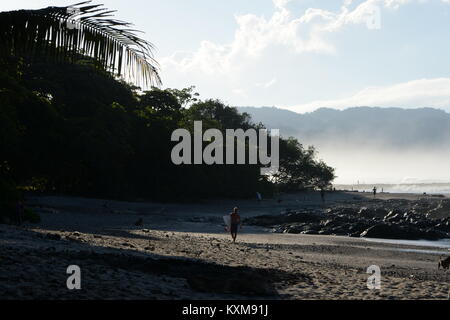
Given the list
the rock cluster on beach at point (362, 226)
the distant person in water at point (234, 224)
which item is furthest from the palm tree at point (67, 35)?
the rock cluster on beach at point (362, 226)

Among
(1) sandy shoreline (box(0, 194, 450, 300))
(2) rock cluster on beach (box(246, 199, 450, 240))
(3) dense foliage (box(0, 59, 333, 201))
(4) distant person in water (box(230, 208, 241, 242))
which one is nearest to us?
(1) sandy shoreline (box(0, 194, 450, 300))

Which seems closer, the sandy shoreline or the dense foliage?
the sandy shoreline

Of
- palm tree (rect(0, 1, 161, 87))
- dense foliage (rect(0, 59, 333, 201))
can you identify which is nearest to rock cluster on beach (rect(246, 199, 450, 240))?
dense foliage (rect(0, 59, 333, 201))

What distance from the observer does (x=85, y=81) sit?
49344mm

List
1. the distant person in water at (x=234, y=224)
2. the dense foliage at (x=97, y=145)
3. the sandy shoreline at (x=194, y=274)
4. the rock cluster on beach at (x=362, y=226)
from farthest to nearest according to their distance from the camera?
the dense foliage at (x=97, y=145)
the rock cluster on beach at (x=362, y=226)
the distant person in water at (x=234, y=224)
the sandy shoreline at (x=194, y=274)

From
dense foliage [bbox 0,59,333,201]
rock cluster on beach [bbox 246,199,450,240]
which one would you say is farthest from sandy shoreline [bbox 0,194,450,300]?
dense foliage [bbox 0,59,333,201]

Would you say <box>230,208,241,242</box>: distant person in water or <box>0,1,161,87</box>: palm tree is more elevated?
<box>0,1,161,87</box>: palm tree

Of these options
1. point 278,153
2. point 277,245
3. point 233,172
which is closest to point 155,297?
point 277,245

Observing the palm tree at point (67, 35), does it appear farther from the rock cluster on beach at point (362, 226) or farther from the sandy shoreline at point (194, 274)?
the rock cluster on beach at point (362, 226)

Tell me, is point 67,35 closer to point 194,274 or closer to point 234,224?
point 194,274

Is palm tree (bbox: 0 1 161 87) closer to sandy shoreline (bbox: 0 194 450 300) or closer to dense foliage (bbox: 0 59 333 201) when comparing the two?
sandy shoreline (bbox: 0 194 450 300)

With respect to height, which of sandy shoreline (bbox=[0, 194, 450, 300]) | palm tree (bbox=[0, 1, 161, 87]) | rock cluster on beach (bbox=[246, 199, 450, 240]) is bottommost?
rock cluster on beach (bbox=[246, 199, 450, 240])

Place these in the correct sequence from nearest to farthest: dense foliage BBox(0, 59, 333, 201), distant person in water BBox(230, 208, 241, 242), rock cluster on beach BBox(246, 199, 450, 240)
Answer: distant person in water BBox(230, 208, 241, 242), rock cluster on beach BBox(246, 199, 450, 240), dense foliage BBox(0, 59, 333, 201)

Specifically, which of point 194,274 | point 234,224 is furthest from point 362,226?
point 194,274
